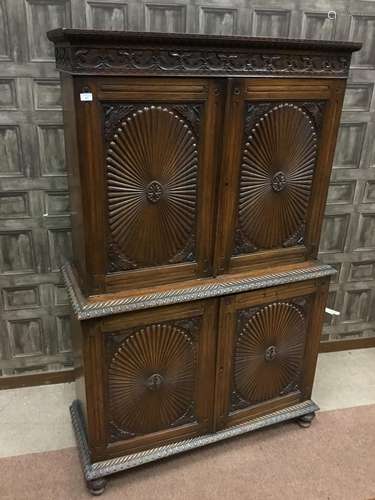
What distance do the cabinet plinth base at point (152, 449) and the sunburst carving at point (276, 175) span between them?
78 centimetres

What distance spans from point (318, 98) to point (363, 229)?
988 millimetres

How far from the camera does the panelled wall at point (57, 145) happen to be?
180cm

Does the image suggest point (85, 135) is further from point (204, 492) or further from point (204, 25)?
point (204, 492)

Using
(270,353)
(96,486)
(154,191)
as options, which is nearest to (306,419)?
(270,353)

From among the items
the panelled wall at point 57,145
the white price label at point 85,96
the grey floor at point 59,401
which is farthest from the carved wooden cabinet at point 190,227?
the panelled wall at point 57,145

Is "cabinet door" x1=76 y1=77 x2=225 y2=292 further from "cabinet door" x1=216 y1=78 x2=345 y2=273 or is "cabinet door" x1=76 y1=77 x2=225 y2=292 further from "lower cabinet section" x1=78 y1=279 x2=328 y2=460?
"lower cabinet section" x1=78 y1=279 x2=328 y2=460

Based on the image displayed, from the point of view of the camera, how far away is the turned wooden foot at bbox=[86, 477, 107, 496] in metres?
1.78

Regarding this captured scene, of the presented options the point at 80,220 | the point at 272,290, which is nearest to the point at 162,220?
the point at 80,220

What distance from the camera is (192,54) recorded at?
1.43 meters

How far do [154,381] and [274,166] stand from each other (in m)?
0.89

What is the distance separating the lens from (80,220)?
154cm

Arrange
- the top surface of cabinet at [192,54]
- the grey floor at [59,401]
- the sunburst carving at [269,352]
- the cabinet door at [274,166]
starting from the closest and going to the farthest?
the top surface of cabinet at [192,54], the cabinet door at [274,166], the sunburst carving at [269,352], the grey floor at [59,401]

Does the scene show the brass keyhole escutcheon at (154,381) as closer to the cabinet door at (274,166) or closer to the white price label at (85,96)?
the cabinet door at (274,166)

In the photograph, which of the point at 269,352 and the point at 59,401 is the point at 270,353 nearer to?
the point at 269,352
